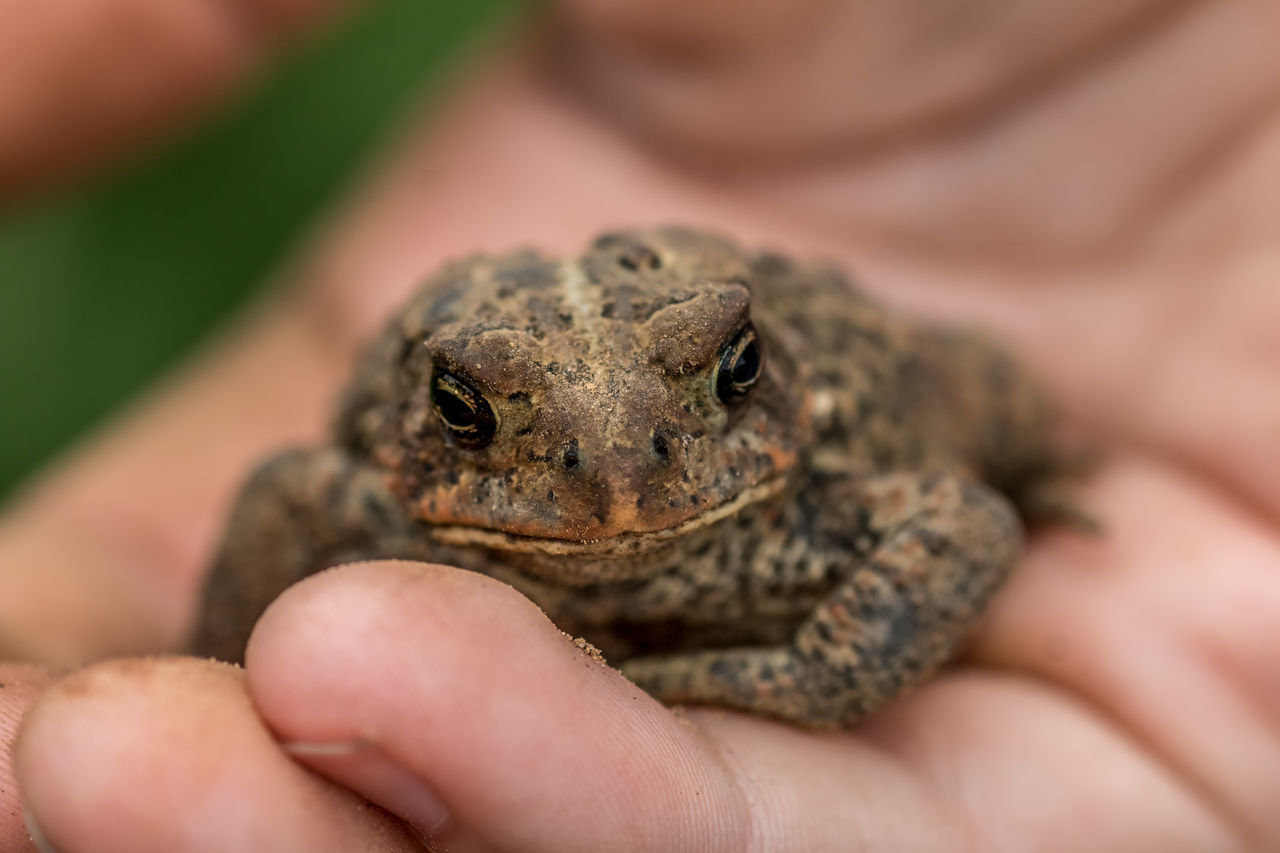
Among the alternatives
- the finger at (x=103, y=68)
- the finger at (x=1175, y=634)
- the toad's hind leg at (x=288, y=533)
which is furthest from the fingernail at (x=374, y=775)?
the finger at (x=103, y=68)

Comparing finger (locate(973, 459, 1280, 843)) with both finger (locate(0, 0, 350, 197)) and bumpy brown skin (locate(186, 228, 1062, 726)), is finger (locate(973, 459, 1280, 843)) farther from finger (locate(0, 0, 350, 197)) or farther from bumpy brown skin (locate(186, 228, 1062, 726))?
finger (locate(0, 0, 350, 197))

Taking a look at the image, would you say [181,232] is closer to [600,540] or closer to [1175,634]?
[600,540]

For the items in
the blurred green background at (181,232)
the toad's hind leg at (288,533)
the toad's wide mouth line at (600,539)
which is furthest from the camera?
the blurred green background at (181,232)

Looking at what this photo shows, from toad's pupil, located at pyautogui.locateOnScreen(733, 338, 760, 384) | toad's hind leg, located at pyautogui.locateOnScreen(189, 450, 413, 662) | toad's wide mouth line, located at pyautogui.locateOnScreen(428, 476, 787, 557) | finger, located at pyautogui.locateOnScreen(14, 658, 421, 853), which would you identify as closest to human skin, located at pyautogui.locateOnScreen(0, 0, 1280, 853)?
finger, located at pyautogui.locateOnScreen(14, 658, 421, 853)

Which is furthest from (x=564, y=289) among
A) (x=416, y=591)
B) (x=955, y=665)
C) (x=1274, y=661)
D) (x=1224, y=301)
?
(x=1224, y=301)

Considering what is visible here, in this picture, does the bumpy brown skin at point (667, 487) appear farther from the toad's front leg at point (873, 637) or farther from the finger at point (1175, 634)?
the finger at point (1175, 634)

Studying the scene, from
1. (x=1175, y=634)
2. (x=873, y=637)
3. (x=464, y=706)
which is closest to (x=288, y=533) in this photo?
(x=464, y=706)
